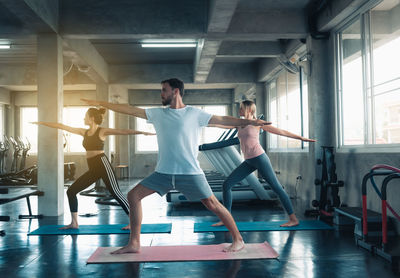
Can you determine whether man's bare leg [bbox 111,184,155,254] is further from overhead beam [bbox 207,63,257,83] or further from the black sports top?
overhead beam [bbox 207,63,257,83]

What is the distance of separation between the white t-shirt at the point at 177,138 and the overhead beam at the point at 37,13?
9.64 ft

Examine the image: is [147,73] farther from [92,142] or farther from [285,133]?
[285,133]

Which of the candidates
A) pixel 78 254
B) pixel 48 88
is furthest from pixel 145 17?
pixel 78 254

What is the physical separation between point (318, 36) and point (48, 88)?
4370 millimetres

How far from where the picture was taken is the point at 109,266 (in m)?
3.14

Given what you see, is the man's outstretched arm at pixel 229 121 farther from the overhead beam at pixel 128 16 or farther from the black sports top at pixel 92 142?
the overhead beam at pixel 128 16

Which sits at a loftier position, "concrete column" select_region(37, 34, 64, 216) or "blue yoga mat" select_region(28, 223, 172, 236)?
"concrete column" select_region(37, 34, 64, 216)

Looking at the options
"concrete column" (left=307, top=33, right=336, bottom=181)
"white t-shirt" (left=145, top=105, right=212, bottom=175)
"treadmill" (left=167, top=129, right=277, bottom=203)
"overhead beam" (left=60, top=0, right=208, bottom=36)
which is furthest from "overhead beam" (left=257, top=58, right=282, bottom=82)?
"white t-shirt" (left=145, top=105, right=212, bottom=175)

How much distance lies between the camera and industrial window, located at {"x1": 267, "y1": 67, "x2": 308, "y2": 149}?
7.91 m

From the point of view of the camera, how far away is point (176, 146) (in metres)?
3.08

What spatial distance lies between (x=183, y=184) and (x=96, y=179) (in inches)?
73.0

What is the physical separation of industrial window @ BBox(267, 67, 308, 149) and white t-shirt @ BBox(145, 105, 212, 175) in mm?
5072

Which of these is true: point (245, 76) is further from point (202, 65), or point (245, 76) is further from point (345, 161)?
point (345, 161)

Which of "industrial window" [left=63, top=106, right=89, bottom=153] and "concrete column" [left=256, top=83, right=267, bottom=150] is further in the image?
"industrial window" [left=63, top=106, right=89, bottom=153]
